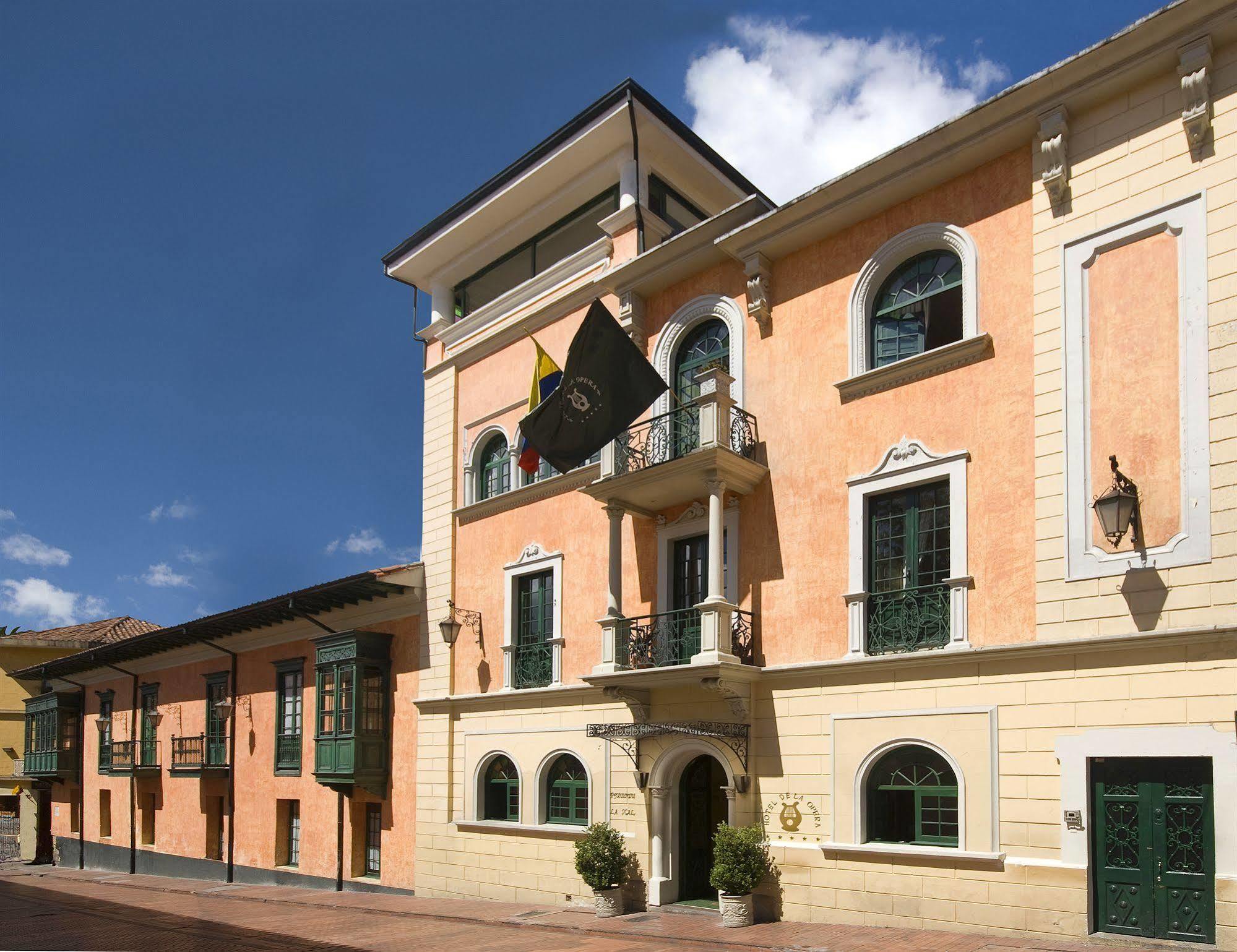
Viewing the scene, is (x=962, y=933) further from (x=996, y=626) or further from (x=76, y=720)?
(x=76, y=720)

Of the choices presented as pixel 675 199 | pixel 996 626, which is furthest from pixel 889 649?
pixel 675 199

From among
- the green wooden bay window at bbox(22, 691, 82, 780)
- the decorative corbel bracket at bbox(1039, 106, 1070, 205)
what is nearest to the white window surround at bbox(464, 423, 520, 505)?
the decorative corbel bracket at bbox(1039, 106, 1070, 205)

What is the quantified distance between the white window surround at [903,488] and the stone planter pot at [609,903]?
17.3 feet

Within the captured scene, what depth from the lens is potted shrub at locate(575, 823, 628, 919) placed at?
665 inches

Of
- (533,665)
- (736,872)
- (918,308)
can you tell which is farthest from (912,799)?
(533,665)

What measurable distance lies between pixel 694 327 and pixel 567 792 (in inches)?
315

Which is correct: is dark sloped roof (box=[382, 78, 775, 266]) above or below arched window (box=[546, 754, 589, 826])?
above

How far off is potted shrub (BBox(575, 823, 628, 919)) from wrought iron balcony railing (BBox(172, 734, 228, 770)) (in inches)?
588

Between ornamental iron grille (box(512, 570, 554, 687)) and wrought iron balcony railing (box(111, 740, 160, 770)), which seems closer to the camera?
ornamental iron grille (box(512, 570, 554, 687))

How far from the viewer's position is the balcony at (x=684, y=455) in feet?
53.5

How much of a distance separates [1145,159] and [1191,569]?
15.5ft

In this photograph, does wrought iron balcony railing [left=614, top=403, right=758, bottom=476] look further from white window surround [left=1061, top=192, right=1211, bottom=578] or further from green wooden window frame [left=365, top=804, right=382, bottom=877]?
green wooden window frame [left=365, top=804, right=382, bottom=877]

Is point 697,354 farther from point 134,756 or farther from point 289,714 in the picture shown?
point 134,756

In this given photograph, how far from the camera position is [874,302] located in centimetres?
1580
